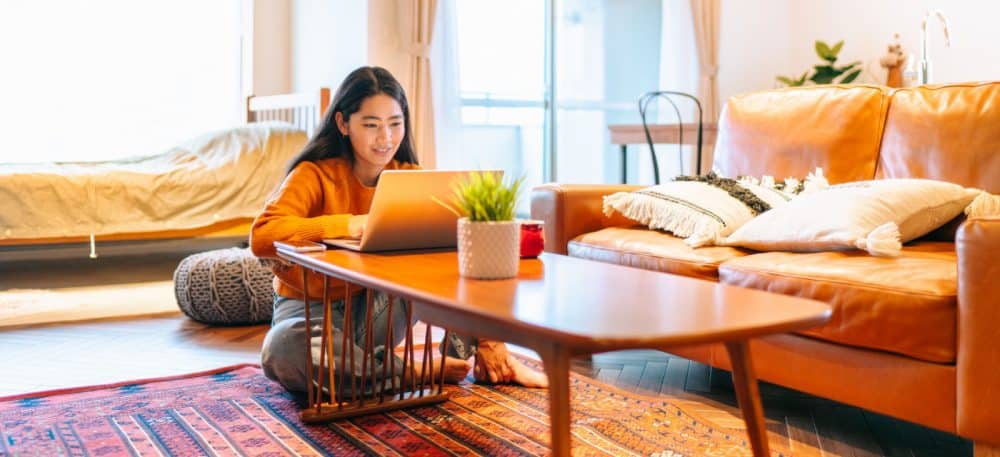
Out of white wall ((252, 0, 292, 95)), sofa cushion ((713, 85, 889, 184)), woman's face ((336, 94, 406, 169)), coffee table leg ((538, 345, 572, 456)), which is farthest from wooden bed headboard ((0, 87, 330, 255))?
coffee table leg ((538, 345, 572, 456))

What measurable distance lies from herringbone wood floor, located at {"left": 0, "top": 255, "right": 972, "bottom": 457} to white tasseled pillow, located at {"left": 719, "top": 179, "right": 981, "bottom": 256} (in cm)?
41

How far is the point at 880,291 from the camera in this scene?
1.87m

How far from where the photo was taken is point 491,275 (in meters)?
A: 1.57

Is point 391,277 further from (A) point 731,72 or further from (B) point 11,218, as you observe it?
(A) point 731,72

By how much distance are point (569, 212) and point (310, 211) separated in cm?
91

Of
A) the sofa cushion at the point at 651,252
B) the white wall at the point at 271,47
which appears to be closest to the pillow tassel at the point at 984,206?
the sofa cushion at the point at 651,252

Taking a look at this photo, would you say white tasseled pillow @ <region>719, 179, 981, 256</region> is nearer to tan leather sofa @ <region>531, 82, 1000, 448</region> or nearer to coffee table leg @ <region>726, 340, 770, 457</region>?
tan leather sofa @ <region>531, 82, 1000, 448</region>

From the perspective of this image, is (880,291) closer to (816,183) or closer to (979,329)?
(979,329)

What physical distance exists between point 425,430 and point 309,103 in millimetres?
2961

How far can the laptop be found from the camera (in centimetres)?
184

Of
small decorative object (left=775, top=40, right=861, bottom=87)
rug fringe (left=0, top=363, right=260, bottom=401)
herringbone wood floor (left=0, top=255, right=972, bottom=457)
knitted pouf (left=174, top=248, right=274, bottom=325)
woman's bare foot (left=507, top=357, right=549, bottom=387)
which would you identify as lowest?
herringbone wood floor (left=0, top=255, right=972, bottom=457)

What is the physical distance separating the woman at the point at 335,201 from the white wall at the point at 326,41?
222 cm

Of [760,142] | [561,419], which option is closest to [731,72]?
[760,142]

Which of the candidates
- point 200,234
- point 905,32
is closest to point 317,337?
point 200,234
